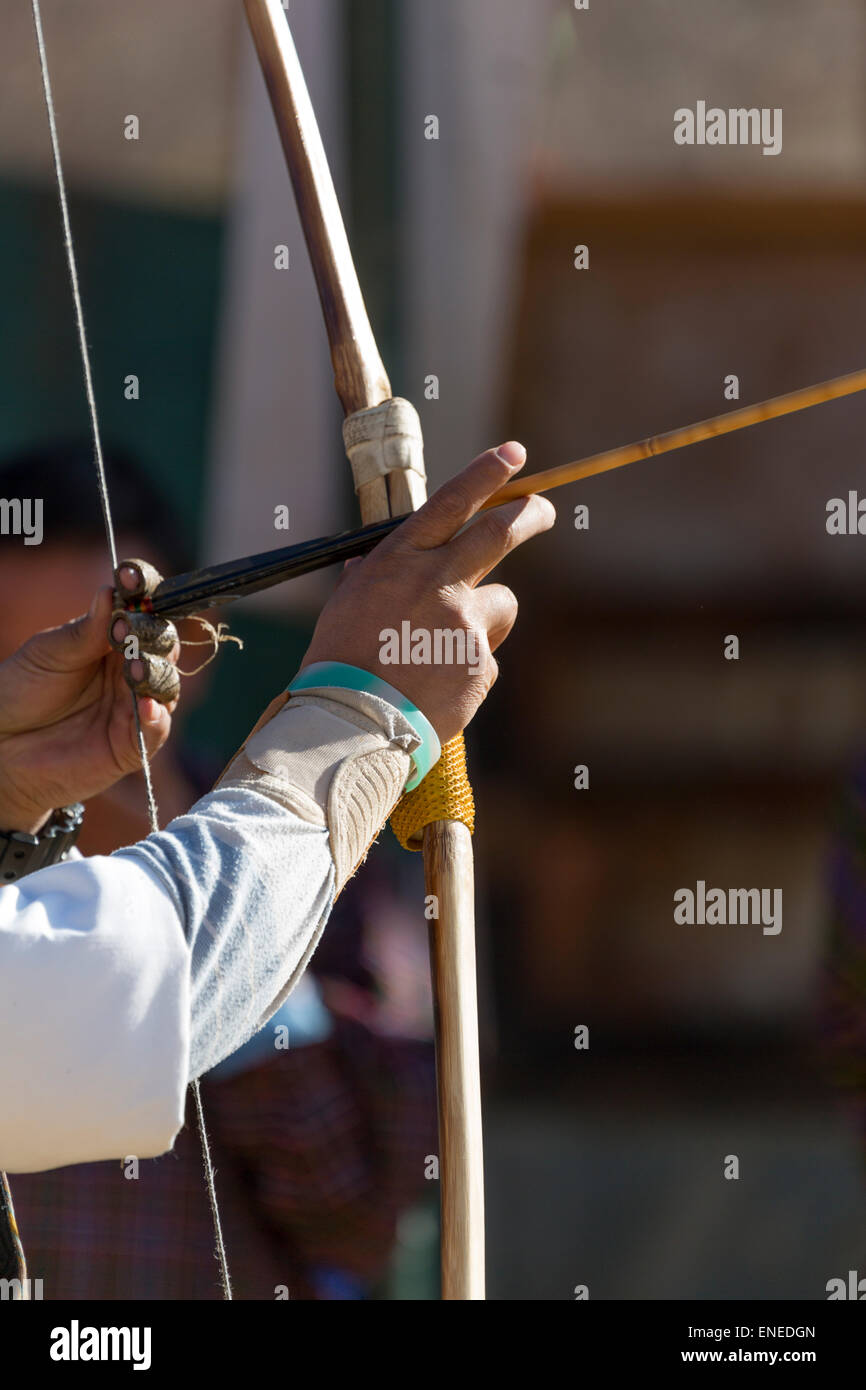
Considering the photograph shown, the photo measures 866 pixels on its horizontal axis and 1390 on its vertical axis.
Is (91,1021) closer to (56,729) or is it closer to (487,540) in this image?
(487,540)

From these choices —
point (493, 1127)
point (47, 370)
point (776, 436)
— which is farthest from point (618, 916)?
point (47, 370)

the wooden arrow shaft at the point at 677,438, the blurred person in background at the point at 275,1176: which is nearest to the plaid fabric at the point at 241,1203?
the blurred person in background at the point at 275,1176

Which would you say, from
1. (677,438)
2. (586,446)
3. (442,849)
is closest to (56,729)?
(442,849)

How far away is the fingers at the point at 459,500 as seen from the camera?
2.28 ft

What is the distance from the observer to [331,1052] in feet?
4.62

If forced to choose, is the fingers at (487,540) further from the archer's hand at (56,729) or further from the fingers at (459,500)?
the archer's hand at (56,729)

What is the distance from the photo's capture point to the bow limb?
0.82 m

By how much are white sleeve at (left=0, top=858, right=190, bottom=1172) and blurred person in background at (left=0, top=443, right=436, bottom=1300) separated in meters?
0.79

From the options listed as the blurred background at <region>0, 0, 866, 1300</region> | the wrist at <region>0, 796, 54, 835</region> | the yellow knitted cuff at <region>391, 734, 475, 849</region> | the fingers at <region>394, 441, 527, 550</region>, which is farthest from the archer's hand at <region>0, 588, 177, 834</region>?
the blurred background at <region>0, 0, 866, 1300</region>

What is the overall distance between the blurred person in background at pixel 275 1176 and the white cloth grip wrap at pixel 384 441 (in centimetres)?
76

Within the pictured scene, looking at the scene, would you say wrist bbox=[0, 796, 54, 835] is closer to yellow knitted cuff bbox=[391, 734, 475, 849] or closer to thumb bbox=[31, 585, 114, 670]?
thumb bbox=[31, 585, 114, 670]

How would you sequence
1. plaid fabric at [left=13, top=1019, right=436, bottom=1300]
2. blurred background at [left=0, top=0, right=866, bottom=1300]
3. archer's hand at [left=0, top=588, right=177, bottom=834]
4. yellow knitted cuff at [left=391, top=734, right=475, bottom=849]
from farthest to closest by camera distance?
blurred background at [left=0, top=0, right=866, bottom=1300] < plaid fabric at [left=13, top=1019, right=436, bottom=1300] < archer's hand at [left=0, top=588, right=177, bottom=834] < yellow knitted cuff at [left=391, top=734, right=475, bottom=849]

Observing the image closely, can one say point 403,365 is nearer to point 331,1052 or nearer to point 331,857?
point 331,1052
